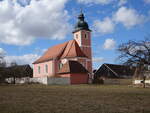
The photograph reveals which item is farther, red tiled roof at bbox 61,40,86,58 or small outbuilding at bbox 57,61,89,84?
red tiled roof at bbox 61,40,86,58

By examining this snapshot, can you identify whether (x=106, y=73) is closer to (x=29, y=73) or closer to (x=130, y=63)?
(x=29, y=73)

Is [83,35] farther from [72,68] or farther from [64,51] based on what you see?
[72,68]

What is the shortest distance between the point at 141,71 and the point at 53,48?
36643 mm

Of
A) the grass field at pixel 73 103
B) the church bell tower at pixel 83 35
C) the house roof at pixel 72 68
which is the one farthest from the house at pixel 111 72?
the grass field at pixel 73 103

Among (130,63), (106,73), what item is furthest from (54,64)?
(130,63)

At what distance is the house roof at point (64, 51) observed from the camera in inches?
2230

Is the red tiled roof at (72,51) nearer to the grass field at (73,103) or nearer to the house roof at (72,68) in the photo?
the house roof at (72,68)

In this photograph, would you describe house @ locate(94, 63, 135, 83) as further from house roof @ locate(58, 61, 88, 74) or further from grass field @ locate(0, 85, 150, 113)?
grass field @ locate(0, 85, 150, 113)

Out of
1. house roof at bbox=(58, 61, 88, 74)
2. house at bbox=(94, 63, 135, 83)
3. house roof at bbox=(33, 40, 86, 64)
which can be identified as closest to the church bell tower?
house roof at bbox=(33, 40, 86, 64)

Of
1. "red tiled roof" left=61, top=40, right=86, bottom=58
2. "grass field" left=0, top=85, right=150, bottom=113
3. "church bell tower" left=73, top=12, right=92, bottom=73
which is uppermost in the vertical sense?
"church bell tower" left=73, top=12, right=92, bottom=73

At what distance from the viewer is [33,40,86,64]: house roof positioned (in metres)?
56.6

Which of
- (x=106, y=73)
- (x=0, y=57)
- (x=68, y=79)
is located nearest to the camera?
(x=68, y=79)

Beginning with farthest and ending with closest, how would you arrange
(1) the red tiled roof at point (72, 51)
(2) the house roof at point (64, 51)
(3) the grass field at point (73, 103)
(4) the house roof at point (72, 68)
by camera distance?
1. (2) the house roof at point (64, 51)
2. (1) the red tiled roof at point (72, 51)
3. (4) the house roof at point (72, 68)
4. (3) the grass field at point (73, 103)

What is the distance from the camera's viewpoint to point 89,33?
6462 cm
